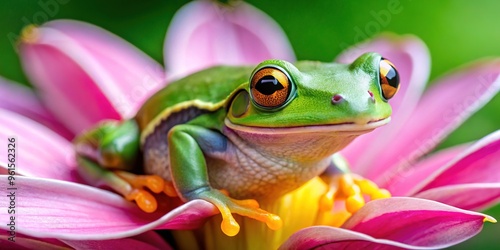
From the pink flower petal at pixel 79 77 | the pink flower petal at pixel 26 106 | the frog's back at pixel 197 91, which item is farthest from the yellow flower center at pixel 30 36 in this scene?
the frog's back at pixel 197 91

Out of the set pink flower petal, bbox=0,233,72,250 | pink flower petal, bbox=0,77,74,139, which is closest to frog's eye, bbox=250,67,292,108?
pink flower petal, bbox=0,233,72,250

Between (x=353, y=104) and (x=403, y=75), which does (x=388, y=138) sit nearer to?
(x=403, y=75)

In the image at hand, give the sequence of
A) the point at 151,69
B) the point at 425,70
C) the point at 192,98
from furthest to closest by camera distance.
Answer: the point at 151,69 < the point at 425,70 < the point at 192,98

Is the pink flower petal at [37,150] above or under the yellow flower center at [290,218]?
above

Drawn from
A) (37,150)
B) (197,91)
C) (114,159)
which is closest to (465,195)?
(197,91)

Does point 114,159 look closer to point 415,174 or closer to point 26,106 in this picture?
point 26,106

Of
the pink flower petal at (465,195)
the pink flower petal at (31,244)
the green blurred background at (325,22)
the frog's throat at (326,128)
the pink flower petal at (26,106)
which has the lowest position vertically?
the pink flower petal at (465,195)

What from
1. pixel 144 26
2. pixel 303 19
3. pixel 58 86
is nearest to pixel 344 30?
pixel 303 19

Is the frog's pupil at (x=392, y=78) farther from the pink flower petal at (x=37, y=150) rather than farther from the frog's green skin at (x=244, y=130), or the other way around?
the pink flower petal at (x=37, y=150)
